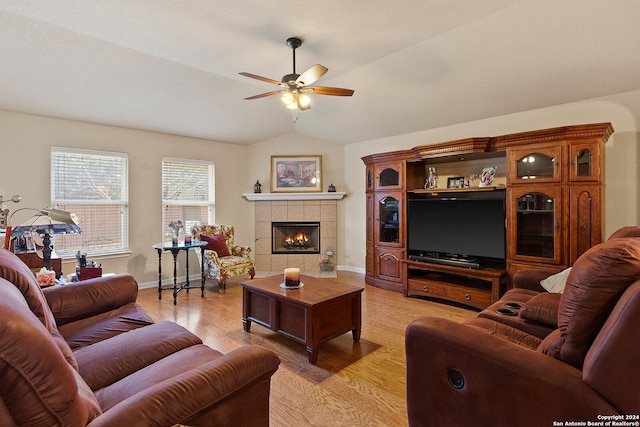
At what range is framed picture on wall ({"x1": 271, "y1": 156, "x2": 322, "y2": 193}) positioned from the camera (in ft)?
19.9

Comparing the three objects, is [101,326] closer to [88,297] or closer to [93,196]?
[88,297]

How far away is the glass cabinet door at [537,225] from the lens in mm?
3340

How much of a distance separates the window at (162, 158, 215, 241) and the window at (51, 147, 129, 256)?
0.60m

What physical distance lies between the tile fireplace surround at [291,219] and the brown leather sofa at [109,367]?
375cm

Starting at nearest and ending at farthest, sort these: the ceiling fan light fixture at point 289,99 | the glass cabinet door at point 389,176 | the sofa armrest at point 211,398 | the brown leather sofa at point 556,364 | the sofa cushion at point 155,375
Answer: the sofa armrest at point 211,398
the brown leather sofa at point 556,364
the sofa cushion at point 155,375
the ceiling fan light fixture at point 289,99
the glass cabinet door at point 389,176

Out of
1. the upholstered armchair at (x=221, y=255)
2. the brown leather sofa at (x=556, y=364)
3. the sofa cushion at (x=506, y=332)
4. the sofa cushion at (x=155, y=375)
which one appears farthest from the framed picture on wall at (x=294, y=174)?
the brown leather sofa at (x=556, y=364)

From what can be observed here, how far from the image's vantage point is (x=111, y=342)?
1736 mm

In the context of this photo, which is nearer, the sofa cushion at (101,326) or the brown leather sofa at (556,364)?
the brown leather sofa at (556,364)

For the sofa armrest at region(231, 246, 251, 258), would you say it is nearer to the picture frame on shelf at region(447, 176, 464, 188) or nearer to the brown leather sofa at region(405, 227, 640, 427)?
the picture frame on shelf at region(447, 176, 464, 188)

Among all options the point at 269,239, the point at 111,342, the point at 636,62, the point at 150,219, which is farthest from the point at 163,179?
the point at 636,62

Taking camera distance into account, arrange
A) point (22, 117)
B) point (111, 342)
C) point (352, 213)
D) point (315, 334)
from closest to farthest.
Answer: point (111, 342), point (315, 334), point (22, 117), point (352, 213)

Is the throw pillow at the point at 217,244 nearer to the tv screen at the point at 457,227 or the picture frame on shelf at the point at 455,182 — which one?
the tv screen at the point at 457,227

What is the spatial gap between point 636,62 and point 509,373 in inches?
128

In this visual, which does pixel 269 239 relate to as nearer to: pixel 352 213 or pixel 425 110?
pixel 352 213
